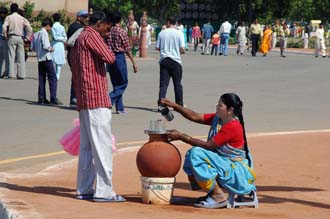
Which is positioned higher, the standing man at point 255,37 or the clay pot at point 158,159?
the clay pot at point 158,159

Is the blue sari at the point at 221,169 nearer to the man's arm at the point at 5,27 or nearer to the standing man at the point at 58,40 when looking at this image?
the standing man at the point at 58,40

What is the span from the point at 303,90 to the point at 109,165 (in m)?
15.5

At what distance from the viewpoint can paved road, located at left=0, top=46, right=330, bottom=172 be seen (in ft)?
47.0

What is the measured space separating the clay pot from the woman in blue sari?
102 mm

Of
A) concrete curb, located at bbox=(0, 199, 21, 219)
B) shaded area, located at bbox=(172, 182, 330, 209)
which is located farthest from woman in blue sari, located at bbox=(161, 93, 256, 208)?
concrete curb, located at bbox=(0, 199, 21, 219)

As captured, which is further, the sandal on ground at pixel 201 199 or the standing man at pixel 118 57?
the standing man at pixel 118 57

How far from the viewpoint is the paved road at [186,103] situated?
47.0 ft

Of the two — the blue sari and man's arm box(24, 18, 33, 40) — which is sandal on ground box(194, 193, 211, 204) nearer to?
the blue sari

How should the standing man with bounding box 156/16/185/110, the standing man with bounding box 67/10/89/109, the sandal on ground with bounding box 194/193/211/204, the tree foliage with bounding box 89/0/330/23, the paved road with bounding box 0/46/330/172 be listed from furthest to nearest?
the tree foliage with bounding box 89/0/330/23
the standing man with bounding box 156/16/185/110
the standing man with bounding box 67/10/89/109
the paved road with bounding box 0/46/330/172
the sandal on ground with bounding box 194/193/211/204

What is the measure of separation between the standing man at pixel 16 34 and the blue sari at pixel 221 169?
16.0 meters

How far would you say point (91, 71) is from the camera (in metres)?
9.37

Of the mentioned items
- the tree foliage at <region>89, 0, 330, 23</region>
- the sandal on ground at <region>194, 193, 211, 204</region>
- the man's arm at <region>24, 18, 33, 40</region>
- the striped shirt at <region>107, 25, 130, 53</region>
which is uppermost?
the striped shirt at <region>107, 25, 130, 53</region>

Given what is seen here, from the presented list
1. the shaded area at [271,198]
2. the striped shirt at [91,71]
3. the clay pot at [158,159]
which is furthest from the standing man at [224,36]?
the clay pot at [158,159]

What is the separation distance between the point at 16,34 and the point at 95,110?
626 inches
